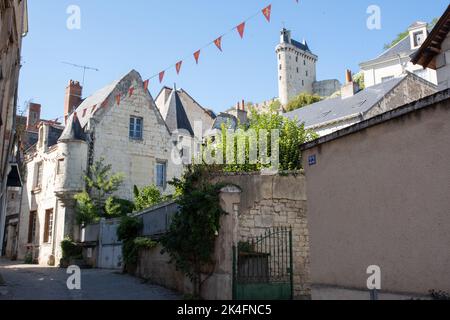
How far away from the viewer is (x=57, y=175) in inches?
763

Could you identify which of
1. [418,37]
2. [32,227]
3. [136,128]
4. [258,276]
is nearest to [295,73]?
[418,37]

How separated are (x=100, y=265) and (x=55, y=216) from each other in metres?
4.38

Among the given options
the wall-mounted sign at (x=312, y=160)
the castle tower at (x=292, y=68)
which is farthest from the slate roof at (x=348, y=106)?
the castle tower at (x=292, y=68)

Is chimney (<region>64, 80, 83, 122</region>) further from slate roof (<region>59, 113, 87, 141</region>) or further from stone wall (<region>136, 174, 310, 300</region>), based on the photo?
stone wall (<region>136, 174, 310, 300</region>)

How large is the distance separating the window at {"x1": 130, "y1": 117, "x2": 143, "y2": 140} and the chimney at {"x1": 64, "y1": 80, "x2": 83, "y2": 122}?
4484mm

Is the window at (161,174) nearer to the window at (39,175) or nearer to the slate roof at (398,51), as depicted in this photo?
the window at (39,175)

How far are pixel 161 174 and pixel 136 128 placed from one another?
8.67ft

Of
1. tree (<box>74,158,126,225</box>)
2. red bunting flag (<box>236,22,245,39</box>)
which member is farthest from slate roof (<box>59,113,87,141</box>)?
red bunting flag (<box>236,22,245,39</box>)

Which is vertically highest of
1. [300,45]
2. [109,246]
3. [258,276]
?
[300,45]

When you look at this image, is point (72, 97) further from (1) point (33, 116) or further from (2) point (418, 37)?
(2) point (418, 37)

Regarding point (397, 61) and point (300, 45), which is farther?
point (300, 45)

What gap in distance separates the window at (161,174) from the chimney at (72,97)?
6034 millimetres

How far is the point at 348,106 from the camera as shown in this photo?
23172 mm
